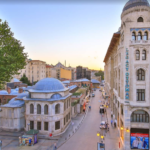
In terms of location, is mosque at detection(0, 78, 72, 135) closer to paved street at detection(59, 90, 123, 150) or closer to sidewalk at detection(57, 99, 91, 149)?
sidewalk at detection(57, 99, 91, 149)

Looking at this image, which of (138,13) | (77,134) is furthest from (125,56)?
(77,134)

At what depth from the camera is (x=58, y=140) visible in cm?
2375

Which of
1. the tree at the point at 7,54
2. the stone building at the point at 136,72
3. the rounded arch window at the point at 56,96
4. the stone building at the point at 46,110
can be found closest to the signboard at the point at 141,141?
the stone building at the point at 136,72

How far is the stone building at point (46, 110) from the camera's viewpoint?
84.0ft

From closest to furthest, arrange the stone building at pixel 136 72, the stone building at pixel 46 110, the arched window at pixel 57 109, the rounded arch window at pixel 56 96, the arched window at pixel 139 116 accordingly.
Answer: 1. the stone building at pixel 136 72
2. the arched window at pixel 139 116
3. the stone building at pixel 46 110
4. the arched window at pixel 57 109
5. the rounded arch window at pixel 56 96

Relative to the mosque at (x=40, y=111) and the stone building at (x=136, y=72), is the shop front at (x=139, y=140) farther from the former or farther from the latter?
the mosque at (x=40, y=111)

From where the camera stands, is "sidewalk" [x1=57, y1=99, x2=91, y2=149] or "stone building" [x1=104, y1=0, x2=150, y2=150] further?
"sidewalk" [x1=57, y1=99, x2=91, y2=149]

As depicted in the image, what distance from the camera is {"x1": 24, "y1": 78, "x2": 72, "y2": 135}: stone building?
25.6 metres

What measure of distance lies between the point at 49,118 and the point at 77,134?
20.2 feet

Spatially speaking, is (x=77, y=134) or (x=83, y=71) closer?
(x=77, y=134)

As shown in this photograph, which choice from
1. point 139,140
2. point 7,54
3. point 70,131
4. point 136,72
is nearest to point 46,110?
point 70,131

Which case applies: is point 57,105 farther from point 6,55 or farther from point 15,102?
point 6,55

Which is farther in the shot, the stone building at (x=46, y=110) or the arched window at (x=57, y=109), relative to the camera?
the arched window at (x=57, y=109)

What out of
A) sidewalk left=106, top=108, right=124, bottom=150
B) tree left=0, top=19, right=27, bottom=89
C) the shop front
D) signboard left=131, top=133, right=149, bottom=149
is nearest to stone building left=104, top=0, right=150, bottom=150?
the shop front
